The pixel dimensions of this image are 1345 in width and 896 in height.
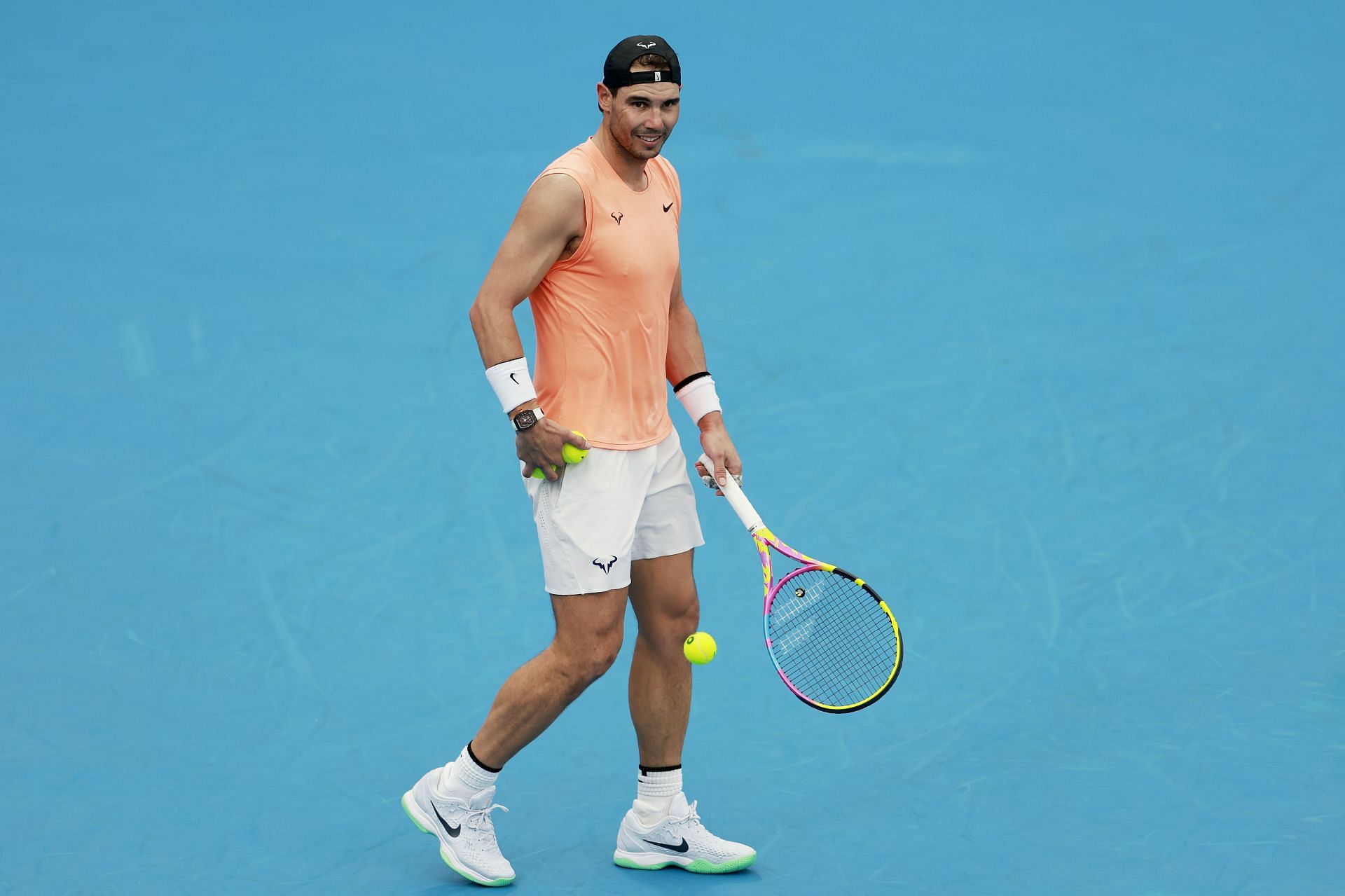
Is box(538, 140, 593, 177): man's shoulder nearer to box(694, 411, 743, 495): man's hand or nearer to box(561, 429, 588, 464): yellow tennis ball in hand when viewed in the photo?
box(561, 429, 588, 464): yellow tennis ball in hand

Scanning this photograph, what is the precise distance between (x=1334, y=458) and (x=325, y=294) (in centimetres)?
423

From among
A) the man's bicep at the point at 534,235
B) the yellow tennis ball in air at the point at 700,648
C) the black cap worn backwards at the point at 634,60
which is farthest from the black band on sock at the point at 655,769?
the black cap worn backwards at the point at 634,60

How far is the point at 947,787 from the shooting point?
434cm

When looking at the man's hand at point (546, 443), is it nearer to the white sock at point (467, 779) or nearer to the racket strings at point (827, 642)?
the racket strings at point (827, 642)

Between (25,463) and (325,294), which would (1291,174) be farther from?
(25,463)

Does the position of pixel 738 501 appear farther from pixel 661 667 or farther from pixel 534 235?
pixel 534 235

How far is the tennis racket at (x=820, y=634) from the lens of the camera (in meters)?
3.77

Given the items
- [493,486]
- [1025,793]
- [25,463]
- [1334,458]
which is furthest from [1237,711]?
[25,463]

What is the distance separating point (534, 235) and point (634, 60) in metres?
0.48

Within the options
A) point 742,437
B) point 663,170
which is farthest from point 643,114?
point 742,437

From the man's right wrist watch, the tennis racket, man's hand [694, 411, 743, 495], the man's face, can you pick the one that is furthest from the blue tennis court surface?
the man's face

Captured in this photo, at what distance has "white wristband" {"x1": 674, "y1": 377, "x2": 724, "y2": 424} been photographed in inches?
163

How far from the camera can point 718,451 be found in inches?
159

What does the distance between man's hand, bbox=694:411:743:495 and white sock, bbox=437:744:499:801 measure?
36.9 inches
